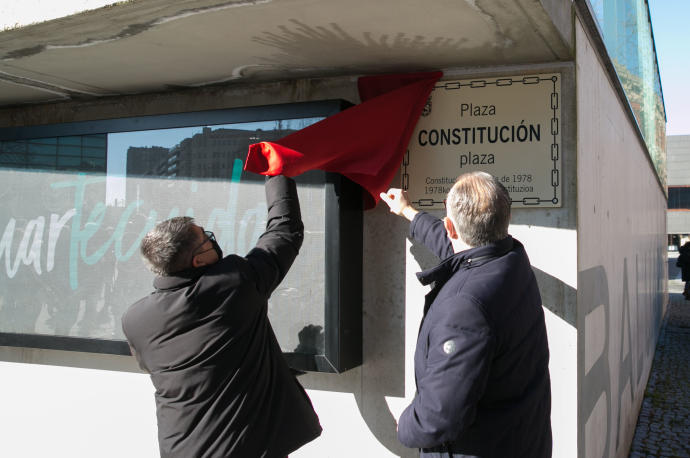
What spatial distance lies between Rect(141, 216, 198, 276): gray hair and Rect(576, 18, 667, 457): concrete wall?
1.79 m

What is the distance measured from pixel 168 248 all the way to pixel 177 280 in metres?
0.13

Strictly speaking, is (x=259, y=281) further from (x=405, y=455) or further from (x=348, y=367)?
(x=405, y=455)

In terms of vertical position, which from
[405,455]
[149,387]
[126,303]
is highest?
[126,303]

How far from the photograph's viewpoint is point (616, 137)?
4336 mm

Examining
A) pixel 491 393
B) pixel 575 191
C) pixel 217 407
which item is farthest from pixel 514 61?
pixel 217 407

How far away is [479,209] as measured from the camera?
190 cm

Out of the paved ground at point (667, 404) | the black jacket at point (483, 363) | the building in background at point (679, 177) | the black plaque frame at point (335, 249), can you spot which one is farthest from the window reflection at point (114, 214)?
the building in background at point (679, 177)

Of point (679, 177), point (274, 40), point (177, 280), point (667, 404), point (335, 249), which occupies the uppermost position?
point (679, 177)

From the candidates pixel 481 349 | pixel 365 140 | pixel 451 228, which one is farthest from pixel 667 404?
pixel 481 349

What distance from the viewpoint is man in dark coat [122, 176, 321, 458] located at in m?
2.19

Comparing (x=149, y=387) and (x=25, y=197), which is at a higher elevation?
(x=25, y=197)

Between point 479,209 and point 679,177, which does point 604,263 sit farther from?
point 679,177

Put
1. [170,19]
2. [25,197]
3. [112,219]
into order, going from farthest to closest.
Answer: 1. [25,197]
2. [112,219]
3. [170,19]

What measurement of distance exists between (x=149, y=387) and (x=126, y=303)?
544mm
